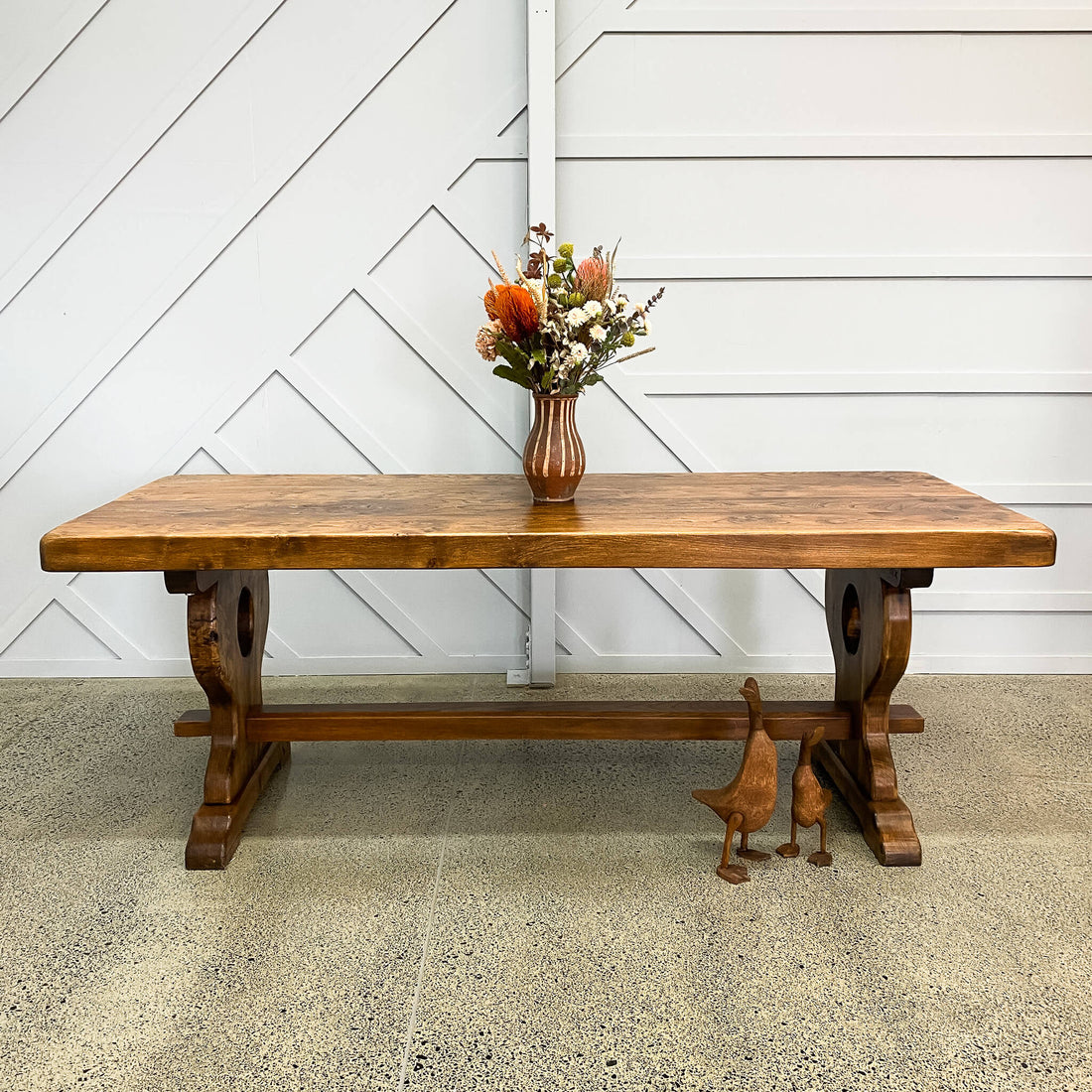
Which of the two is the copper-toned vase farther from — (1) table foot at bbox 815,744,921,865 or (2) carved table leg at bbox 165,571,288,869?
(1) table foot at bbox 815,744,921,865

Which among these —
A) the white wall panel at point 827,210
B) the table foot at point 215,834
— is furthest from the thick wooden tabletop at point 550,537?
the white wall panel at point 827,210

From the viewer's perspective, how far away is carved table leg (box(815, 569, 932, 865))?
6.66 ft

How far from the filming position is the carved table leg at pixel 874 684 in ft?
6.66

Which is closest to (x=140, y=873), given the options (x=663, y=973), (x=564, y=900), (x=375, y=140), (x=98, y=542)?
(x=98, y=542)

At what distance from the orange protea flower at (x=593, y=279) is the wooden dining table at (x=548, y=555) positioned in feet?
1.51

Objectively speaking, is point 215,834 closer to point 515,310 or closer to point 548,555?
point 548,555

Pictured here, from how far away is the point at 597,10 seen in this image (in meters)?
2.77

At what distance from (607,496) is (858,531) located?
0.61 metres

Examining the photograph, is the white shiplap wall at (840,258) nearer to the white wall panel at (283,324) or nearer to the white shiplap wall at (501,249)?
the white shiplap wall at (501,249)

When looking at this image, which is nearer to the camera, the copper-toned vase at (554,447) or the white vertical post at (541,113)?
the copper-toned vase at (554,447)

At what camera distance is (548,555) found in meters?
1.83

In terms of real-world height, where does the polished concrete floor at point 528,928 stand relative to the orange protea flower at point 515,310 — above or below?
below

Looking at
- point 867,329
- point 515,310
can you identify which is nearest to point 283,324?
point 515,310

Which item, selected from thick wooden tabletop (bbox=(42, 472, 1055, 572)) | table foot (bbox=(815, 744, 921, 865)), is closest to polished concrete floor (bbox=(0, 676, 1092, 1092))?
table foot (bbox=(815, 744, 921, 865))
